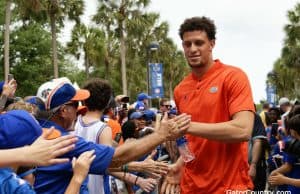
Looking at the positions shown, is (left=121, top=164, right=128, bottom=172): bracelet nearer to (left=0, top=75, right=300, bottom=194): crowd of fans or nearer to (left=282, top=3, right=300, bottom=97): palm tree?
(left=0, top=75, right=300, bottom=194): crowd of fans

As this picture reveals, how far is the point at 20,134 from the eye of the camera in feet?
9.43

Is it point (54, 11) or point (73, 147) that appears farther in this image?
point (54, 11)

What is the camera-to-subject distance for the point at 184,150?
13.8ft

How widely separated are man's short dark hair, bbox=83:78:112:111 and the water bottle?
44.0 inches

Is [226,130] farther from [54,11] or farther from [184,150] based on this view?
[54,11]

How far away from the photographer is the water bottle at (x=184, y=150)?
13.6 feet

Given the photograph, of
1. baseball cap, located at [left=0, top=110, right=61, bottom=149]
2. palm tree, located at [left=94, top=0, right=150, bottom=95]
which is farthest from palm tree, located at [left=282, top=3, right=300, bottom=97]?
baseball cap, located at [left=0, top=110, right=61, bottom=149]

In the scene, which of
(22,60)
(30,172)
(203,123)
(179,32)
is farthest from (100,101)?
(22,60)

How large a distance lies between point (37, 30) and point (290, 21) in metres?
21.4

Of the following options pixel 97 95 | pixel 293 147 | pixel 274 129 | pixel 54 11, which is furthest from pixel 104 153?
pixel 54 11

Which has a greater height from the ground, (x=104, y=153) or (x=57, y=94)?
(x=57, y=94)

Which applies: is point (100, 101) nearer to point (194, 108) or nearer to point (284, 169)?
point (194, 108)

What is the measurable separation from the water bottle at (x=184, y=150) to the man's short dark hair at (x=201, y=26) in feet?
2.65

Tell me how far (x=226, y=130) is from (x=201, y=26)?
0.92m
